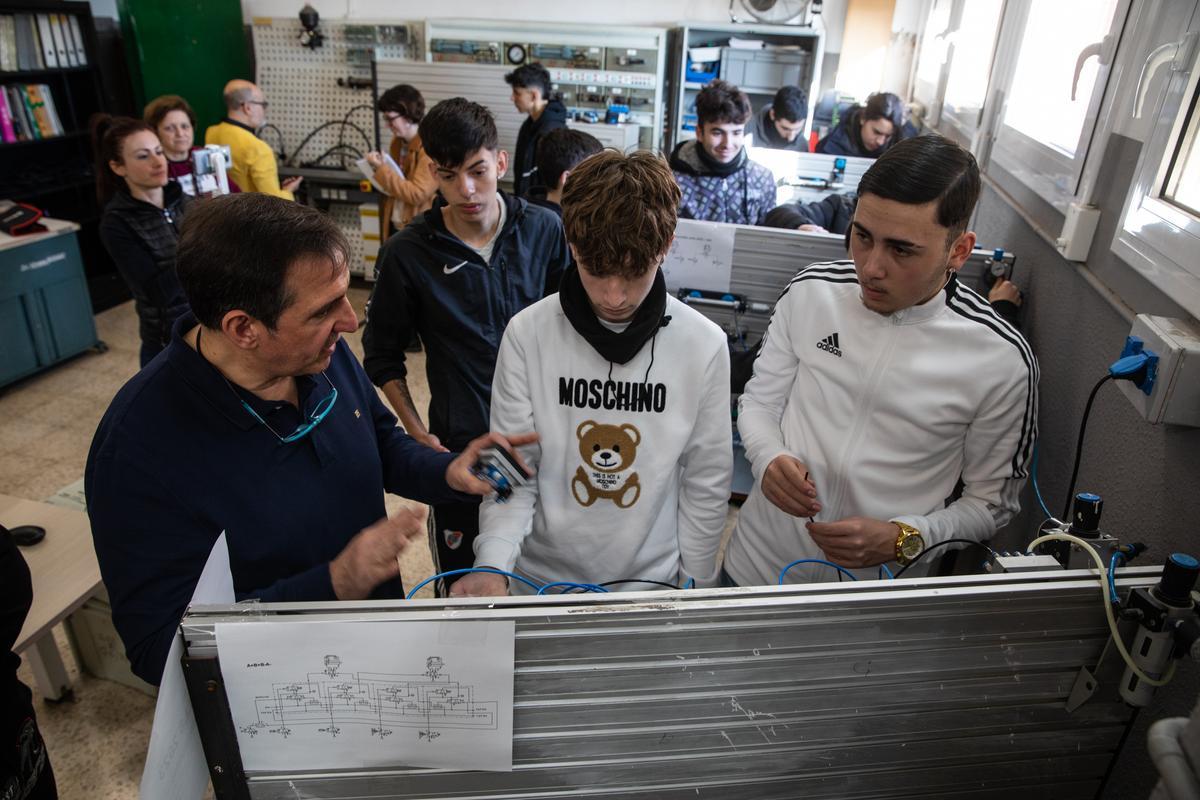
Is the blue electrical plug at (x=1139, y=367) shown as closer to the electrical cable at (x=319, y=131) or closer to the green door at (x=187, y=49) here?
the electrical cable at (x=319, y=131)

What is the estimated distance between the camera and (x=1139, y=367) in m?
1.04

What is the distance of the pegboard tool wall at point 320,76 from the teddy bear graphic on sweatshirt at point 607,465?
15.4ft

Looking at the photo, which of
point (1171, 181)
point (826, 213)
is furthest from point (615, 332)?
point (826, 213)

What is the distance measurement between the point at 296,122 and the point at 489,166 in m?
4.51

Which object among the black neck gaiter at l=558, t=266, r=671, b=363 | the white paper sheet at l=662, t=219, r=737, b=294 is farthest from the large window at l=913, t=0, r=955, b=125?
the black neck gaiter at l=558, t=266, r=671, b=363

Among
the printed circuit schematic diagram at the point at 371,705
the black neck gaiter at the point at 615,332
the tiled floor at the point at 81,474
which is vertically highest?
the black neck gaiter at the point at 615,332

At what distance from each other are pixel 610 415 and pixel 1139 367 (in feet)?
2.54

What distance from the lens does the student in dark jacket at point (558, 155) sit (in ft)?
8.23

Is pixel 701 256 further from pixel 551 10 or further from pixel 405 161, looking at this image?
pixel 551 10

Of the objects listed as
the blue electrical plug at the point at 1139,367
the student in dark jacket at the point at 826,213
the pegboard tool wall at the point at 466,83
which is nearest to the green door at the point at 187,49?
the pegboard tool wall at the point at 466,83

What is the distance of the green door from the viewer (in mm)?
5121

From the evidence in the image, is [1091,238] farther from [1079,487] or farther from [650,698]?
[650,698]

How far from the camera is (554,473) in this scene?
1285 mm

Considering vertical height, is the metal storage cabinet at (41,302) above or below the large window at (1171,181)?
below
